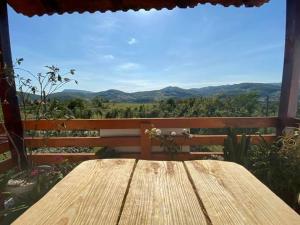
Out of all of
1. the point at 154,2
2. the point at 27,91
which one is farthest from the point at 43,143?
the point at 154,2

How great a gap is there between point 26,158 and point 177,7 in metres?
2.32

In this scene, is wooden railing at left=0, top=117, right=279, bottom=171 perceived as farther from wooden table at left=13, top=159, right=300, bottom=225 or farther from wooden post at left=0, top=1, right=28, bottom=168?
wooden table at left=13, top=159, right=300, bottom=225

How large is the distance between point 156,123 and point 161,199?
2896 millimetres

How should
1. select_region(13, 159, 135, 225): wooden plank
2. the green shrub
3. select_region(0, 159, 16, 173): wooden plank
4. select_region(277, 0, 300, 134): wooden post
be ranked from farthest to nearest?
select_region(0, 159, 16, 173): wooden plank < select_region(277, 0, 300, 134): wooden post < the green shrub < select_region(13, 159, 135, 225): wooden plank

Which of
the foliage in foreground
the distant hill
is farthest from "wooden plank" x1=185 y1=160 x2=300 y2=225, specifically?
the distant hill

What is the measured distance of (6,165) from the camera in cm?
348

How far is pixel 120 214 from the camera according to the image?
0.71 metres

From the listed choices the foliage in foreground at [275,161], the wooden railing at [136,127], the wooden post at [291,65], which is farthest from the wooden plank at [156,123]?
the foliage in foreground at [275,161]

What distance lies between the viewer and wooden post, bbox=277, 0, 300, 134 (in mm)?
3197

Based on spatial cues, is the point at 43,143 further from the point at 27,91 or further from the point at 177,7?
the point at 177,7

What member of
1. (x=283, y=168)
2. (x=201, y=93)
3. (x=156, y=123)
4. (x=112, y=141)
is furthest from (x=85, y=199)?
(x=201, y=93)

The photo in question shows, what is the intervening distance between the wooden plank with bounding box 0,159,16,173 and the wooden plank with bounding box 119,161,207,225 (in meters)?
2.81

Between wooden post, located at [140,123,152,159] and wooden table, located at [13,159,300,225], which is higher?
wooden table, located at [13,159,300,225]

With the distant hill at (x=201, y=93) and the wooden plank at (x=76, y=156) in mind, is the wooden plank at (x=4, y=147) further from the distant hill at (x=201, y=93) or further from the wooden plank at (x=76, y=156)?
the distant hill at (x=201, y=93)
